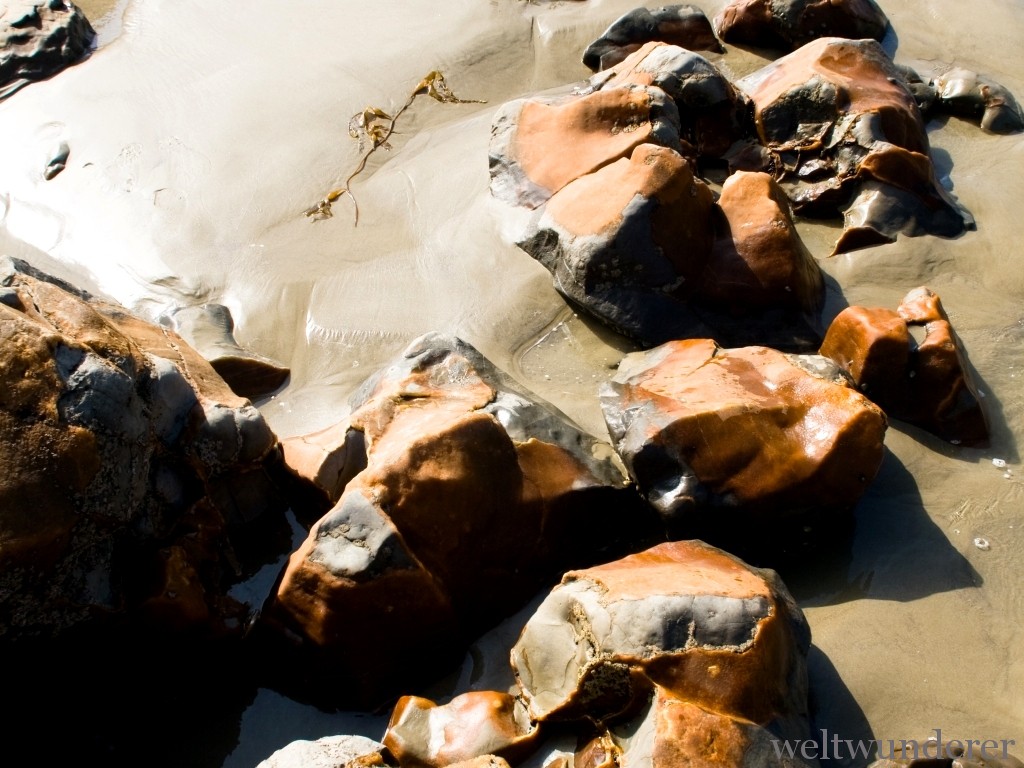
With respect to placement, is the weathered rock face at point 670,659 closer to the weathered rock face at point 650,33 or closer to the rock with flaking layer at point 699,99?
the rock with flaking layer at point 699,99

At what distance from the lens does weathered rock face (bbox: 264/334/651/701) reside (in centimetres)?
269

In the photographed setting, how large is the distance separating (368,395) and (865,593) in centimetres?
168

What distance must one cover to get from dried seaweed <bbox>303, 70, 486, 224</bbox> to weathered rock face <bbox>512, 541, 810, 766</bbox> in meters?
2.57

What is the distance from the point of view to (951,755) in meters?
2.33

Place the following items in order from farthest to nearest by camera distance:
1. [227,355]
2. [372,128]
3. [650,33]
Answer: [650,33], [372,128], [227,355]

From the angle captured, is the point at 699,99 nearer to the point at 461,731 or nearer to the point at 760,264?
the point at 760,264

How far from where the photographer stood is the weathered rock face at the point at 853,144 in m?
4.18

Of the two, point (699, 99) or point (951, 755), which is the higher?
point (699, 99)

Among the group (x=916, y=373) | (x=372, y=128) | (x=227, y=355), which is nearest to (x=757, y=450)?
(x=916, y=373)

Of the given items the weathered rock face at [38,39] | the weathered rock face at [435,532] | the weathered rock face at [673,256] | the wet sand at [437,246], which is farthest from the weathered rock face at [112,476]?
the weathered rock face at [38,39]

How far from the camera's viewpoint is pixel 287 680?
2775 millimetres

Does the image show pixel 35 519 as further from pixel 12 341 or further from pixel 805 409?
pixel 805 409

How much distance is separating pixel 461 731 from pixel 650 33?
4263 mm

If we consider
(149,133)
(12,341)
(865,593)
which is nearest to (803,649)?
(865,593)
